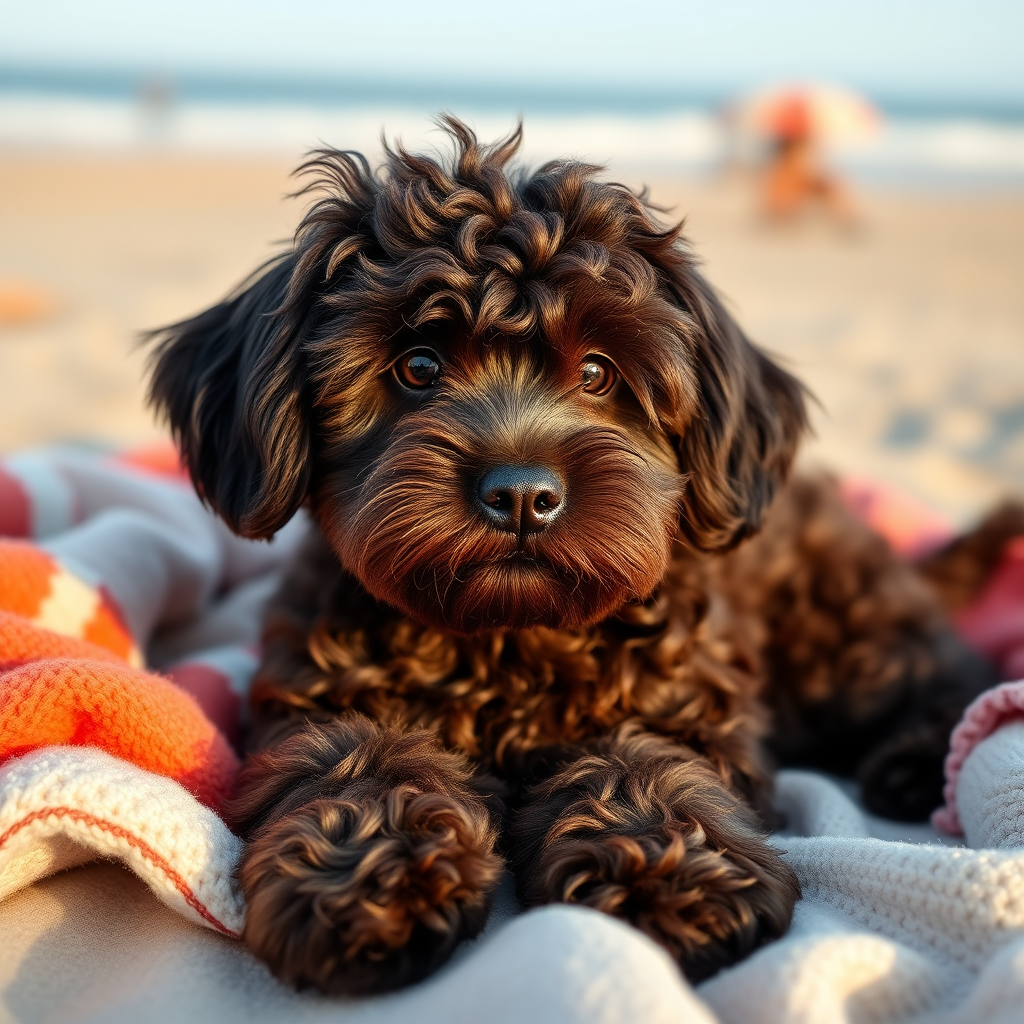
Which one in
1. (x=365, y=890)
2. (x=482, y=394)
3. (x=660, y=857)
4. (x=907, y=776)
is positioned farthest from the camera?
(x=907, y=776)

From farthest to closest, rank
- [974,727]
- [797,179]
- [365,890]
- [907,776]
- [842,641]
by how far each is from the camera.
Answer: [797,179] → [842,641] → [907,776] → [974,727] → [365,890]

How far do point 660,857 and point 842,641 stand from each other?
1962mm

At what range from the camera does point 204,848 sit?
83.3 inches

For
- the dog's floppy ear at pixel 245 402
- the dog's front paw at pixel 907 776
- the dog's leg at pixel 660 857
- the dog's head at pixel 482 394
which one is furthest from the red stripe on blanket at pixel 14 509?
the dog's front paw at pixel 907 776

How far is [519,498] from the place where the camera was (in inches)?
90.0

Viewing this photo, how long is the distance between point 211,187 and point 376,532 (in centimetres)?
1615

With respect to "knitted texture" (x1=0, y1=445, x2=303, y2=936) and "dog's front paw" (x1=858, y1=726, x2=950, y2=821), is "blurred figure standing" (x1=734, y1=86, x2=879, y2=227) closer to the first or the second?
"dog's front paw" (x1=858, y1=726, x2=950, y2=821)

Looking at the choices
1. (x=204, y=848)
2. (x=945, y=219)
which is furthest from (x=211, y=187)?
(x=204, y=848)

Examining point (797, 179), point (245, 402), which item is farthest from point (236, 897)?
point (797, 179)

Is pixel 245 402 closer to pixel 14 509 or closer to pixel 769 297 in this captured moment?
pixel 14 509

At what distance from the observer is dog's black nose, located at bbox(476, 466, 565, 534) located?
229cm

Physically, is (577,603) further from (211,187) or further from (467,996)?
(211,187)

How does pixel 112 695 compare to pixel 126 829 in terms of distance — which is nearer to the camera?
pixel 126 829

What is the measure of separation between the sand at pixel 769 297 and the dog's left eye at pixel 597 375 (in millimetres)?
466
